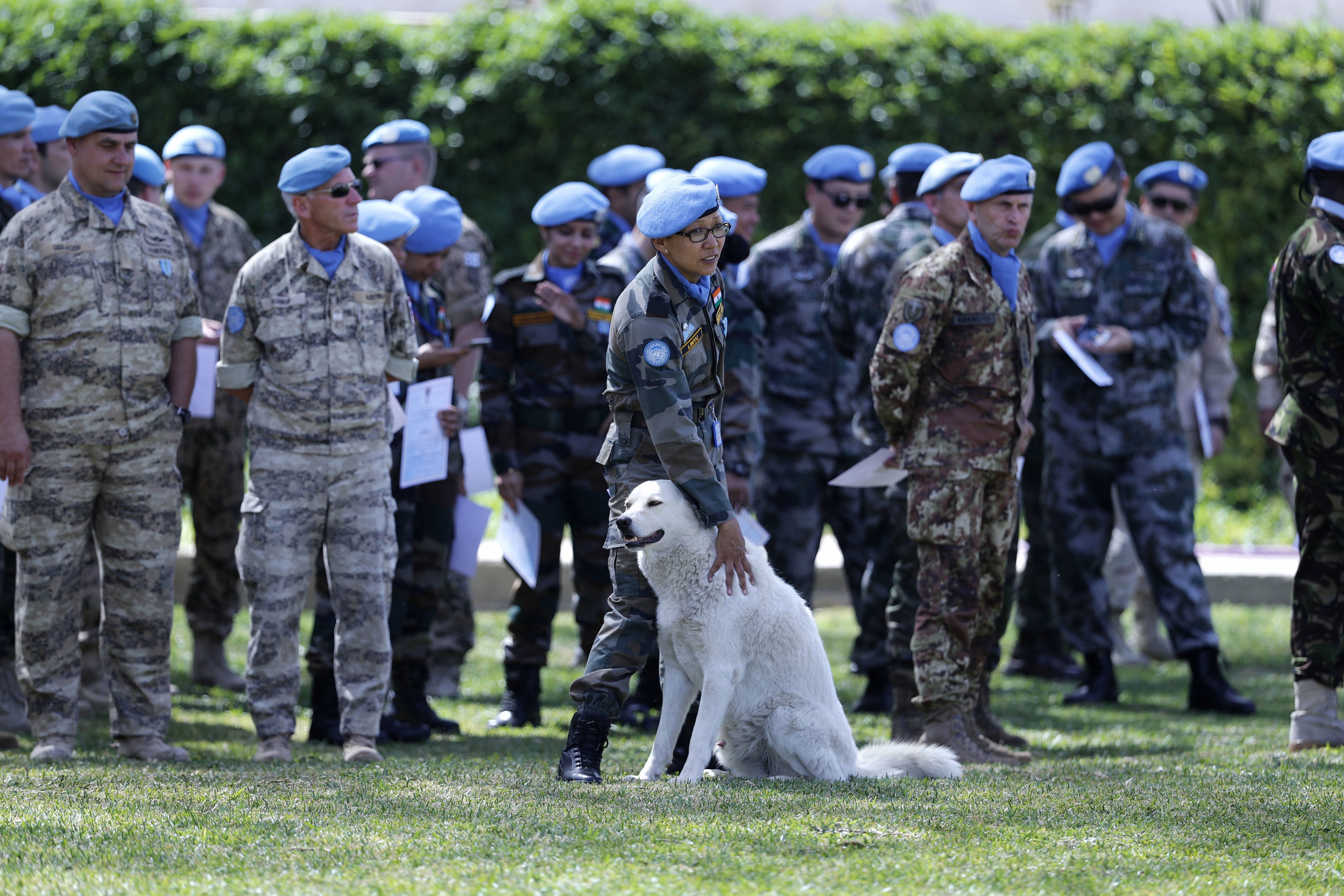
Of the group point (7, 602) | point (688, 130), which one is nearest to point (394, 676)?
point (7, 602)

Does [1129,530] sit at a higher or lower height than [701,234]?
lower

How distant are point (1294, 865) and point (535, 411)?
417 centimetres

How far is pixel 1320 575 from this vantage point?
671cm

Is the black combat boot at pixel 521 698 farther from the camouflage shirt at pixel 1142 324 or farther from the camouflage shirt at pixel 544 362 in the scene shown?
the camouflage shirt at pixel 1142 324

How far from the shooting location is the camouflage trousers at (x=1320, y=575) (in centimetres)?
664

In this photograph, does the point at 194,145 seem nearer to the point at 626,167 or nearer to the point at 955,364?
the point at 626,167

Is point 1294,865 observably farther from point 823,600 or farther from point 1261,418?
point 823,600

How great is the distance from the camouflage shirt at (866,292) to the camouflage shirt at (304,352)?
2.49 m

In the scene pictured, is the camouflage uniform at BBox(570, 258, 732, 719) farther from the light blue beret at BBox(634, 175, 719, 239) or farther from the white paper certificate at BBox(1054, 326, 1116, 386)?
the white paper certificate at BBox(1054, 326, 1116, 386)

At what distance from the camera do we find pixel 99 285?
20.0ft

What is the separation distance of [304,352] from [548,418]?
1.60 m

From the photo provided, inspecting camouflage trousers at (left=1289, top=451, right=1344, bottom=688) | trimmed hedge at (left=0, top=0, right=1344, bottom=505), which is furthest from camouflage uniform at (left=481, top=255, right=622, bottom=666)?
trimmed hedge at (left=0, top=0, right=1344, bottom=505)

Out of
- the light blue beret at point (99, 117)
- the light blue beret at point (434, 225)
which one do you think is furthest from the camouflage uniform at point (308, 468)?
the light blue beret at point (434, 225)

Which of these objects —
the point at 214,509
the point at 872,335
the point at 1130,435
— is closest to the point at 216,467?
the point at 214,509
